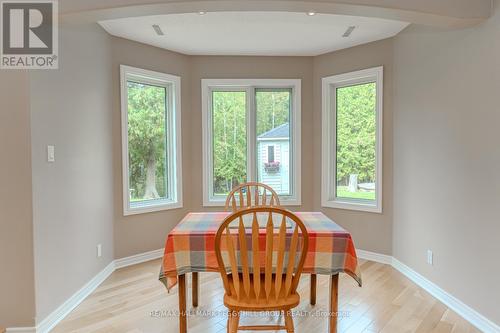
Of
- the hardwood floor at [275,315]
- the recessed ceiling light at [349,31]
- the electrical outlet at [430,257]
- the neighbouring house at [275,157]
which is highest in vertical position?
the recessed ceiling light at [349,31]

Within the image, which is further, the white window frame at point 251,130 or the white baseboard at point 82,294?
the white window frame at point 251,130

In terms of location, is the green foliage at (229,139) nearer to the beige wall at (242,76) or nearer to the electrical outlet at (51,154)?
the beige wall at (242,76)

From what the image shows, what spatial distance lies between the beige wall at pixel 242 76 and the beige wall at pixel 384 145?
0.34 ft

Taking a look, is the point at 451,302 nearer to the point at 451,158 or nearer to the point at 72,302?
the point at 451,158

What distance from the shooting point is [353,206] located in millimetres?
3891

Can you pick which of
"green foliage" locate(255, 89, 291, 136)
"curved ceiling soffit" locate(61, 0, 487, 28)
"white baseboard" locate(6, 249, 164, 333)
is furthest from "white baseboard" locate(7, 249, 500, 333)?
"curved ceiling soffit" locate(61, 0, 487, 28)

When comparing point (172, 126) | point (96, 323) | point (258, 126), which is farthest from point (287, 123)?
point (96, 323)

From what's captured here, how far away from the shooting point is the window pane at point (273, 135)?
170 inches

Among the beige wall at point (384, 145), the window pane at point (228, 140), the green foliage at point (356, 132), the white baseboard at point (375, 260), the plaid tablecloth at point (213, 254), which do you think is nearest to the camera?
the plaid tablecloth at point (213, 254)

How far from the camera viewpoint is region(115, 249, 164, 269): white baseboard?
353 centimetres

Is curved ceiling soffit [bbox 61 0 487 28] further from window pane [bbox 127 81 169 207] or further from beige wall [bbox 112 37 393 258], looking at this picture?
window pane [bbox 127 81 169 207]

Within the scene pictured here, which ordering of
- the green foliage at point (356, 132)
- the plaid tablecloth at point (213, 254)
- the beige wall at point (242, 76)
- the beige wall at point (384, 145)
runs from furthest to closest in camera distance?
1. the beige wall at point (242, 76)
2. the green foliage at point (356, 132)
3. the beige wall at point (384, 145)
4. the plaid tablecloth at point (213, 254)

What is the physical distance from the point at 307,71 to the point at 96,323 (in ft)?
11.6

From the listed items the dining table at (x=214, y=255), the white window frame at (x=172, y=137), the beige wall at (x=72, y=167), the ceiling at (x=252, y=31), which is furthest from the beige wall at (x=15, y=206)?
the white window frame at (x=172, y=137)
